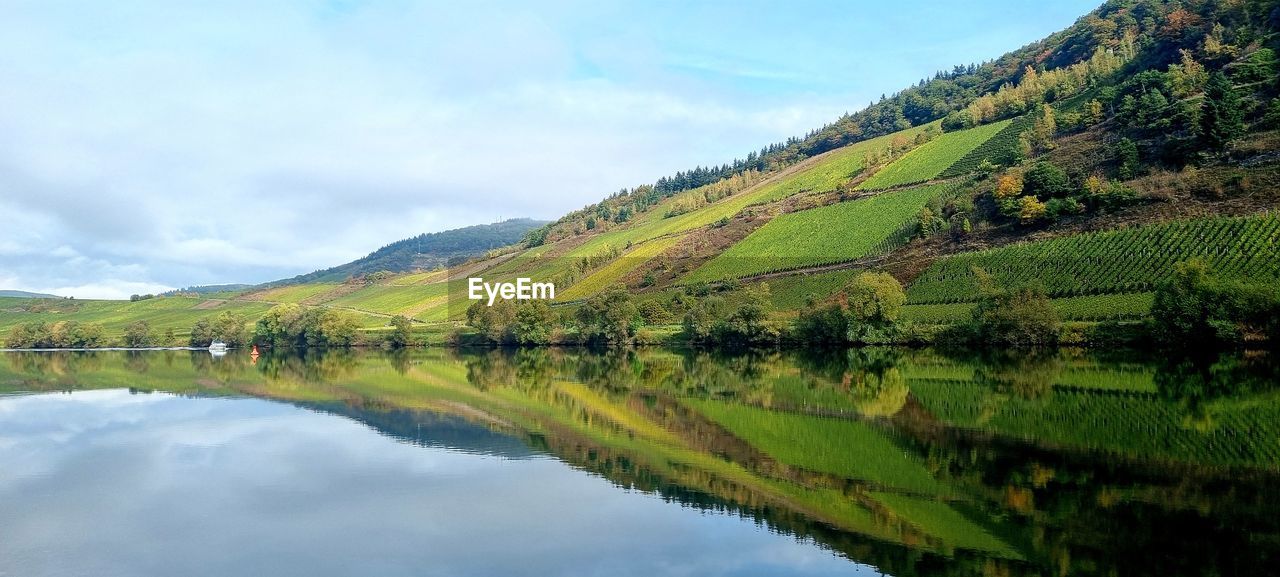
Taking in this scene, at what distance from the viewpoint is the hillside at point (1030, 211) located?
245ft

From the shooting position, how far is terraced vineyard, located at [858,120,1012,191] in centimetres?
13125

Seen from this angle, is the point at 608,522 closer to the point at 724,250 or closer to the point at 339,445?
the point at 339,445

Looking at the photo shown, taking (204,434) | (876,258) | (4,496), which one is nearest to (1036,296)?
(876,258)

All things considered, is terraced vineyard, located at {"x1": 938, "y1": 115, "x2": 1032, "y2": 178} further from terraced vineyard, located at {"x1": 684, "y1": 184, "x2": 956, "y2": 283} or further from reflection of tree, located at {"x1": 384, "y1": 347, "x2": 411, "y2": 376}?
reflection of tree, located at {"x1": 384, "y1": 347, "x2": 411, "y2": 376}

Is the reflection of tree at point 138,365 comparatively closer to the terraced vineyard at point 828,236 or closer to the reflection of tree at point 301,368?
the reflection of tree at point 301,368

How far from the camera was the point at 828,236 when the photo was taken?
119m

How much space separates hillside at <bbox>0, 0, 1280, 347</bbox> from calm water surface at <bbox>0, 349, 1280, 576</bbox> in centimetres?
2746

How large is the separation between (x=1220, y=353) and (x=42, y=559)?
6300 centimetres

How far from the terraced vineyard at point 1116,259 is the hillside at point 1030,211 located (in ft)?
0.67

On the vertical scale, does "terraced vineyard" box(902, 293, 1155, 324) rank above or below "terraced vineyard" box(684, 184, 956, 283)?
below

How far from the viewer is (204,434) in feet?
123

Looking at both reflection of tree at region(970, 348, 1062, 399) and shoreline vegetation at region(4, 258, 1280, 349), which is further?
shoreline vegetation at region(4, 258, 1280, 349)

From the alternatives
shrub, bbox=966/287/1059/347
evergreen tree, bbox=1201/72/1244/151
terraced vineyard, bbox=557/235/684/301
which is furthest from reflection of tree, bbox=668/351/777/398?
terraced vineyard, bbox=557/235/684/301

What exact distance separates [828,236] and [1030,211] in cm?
3043
